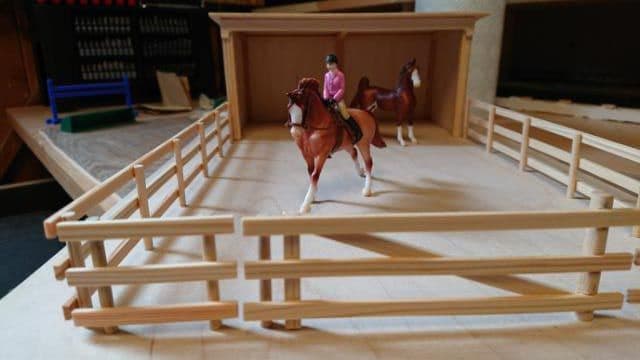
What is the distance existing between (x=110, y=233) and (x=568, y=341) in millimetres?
A: 3181

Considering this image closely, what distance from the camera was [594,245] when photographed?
3150 mm

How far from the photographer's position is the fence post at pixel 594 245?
3121 millimetres

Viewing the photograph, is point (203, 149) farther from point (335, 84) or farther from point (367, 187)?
point (367, 187)

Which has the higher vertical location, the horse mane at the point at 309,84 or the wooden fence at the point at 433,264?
the horse mane at the point at 309,84

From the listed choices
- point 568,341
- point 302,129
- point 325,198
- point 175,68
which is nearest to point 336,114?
point 302,129

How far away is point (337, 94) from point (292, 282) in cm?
327

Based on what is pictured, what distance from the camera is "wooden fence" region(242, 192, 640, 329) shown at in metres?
2.95

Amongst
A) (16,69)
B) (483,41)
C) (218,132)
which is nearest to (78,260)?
(218,132)

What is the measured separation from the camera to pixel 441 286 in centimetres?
373

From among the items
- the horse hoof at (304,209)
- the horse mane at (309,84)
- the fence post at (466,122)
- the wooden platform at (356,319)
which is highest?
the horse mane at (309,84)

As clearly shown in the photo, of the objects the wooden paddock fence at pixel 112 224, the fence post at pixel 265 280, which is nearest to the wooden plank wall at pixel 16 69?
the wooden paddock fence at pixel 112 224

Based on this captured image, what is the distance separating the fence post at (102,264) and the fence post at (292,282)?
48.9 inches

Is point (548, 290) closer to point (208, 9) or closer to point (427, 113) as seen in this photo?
point (427, 113)

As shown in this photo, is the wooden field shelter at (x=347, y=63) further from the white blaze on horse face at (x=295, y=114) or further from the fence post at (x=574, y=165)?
the white blaze on horse face at (x=295, y=114)
